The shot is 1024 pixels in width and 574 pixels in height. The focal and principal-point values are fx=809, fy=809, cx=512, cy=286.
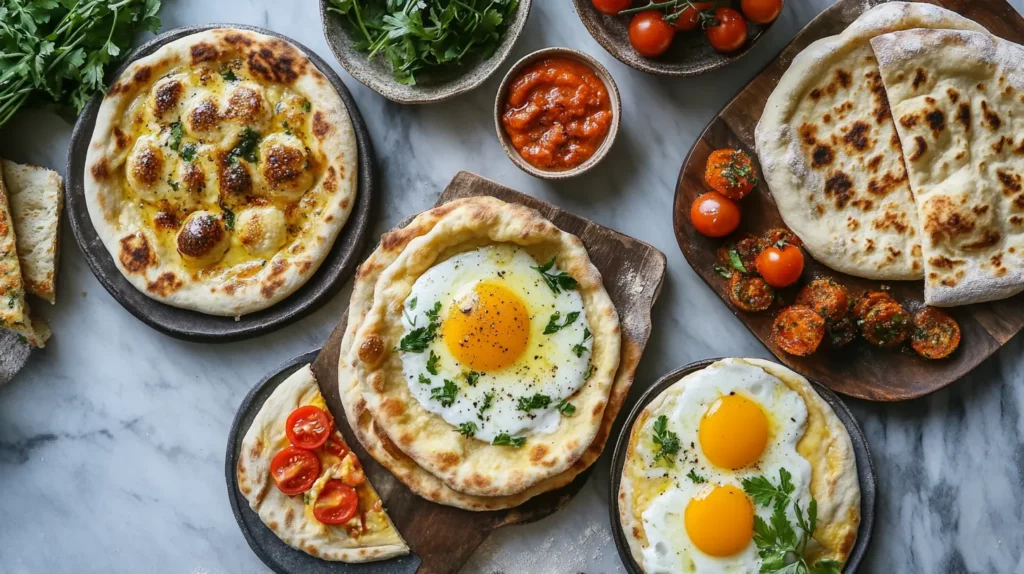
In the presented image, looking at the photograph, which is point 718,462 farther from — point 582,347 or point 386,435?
point 386,435

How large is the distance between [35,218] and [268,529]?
2.73 metres

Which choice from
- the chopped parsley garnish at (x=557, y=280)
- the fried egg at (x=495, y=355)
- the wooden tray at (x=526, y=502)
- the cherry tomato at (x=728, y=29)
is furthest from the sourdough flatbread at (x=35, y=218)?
the cherry tomato at (x=728, y=29)

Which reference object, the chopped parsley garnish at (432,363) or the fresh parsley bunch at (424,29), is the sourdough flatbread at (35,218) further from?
the chopped parsley garnish at (432,363)

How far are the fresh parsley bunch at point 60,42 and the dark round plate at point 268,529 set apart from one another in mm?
2267

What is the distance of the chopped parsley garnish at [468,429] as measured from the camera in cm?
502

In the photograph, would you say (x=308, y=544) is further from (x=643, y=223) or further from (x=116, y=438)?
(x=643, y=223)

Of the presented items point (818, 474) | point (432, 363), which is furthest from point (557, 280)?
point (818, 474)

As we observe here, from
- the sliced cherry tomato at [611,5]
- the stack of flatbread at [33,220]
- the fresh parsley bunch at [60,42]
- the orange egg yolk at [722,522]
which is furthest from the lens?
the stack of flatbread at [33,220]

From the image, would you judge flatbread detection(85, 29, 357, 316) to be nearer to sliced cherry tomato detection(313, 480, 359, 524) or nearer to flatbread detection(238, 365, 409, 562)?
flatbread detection(238, 365, 409, 562)

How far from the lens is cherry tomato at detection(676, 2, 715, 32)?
16.5 ft

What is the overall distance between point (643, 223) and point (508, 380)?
4.88 feet

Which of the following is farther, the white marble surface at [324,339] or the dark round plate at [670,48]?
the white marble surface at [324,339]

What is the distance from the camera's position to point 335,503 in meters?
5.26

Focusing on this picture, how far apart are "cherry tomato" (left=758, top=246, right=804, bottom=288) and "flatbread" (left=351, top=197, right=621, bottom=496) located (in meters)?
1.00
